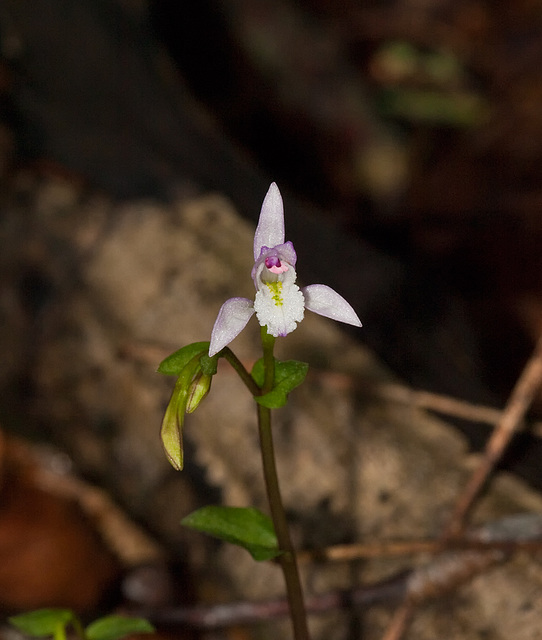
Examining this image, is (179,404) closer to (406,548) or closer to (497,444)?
(406,548)

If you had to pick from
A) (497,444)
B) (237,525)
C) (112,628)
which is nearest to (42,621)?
(112,628)

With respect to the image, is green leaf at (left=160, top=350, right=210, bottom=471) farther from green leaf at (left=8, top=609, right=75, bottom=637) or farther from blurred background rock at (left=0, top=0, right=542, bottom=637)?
blurred background rock at (left=0, top=0, right=542, bottom=637)

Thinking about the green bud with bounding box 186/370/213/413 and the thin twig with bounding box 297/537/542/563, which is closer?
the green bud with bounding box 186/370/213/413

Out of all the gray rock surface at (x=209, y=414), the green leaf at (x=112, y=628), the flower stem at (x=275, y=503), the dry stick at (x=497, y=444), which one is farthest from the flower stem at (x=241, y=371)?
the dry stick at (x=497, y=444)

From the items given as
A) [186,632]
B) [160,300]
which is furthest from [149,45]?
[186,632]

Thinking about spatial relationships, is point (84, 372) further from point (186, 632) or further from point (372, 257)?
point (372, 257)

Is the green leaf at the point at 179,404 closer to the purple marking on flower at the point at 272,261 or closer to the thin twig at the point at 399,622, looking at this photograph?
the purple marking on flower at the point at 272,261

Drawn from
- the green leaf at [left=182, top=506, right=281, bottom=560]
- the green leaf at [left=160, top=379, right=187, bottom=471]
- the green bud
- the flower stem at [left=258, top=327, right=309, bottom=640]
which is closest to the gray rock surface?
the flower stem at [left=258, top=327, right=309, bottom=640]
